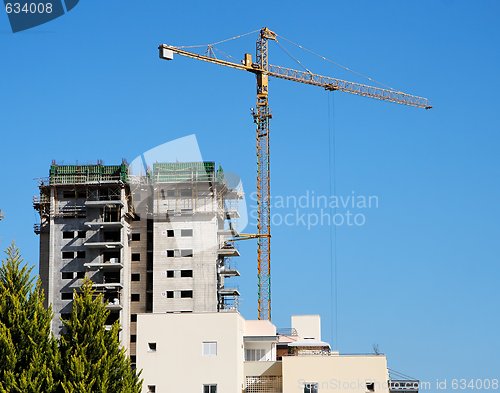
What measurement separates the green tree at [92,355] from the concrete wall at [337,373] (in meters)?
13.0

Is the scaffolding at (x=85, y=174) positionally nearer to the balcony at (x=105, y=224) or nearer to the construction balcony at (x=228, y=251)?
the balcony at (x=105, y=224)

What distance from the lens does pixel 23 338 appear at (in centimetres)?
5966

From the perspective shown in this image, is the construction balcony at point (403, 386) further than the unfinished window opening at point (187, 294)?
No

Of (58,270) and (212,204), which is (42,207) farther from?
(212,204)

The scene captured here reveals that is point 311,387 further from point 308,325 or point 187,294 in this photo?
point 187,294

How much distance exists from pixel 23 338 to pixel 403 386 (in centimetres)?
2860

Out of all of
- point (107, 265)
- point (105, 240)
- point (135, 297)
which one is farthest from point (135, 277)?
point (107, 265)

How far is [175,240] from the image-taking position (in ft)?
409

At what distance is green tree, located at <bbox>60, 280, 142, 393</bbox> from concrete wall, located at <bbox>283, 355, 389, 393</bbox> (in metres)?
13.0

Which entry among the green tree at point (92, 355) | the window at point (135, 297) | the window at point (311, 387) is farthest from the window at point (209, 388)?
the window at point (135, 297)

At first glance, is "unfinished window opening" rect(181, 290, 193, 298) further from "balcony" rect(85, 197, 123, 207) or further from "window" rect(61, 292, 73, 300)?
"window" rect(61, 292, 73, 300)

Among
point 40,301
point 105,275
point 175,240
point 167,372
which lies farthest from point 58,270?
point 40,301

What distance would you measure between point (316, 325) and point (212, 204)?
30378mm

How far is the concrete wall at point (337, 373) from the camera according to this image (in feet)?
231
